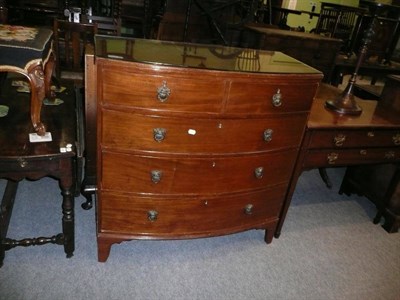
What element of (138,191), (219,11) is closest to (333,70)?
(219,11)

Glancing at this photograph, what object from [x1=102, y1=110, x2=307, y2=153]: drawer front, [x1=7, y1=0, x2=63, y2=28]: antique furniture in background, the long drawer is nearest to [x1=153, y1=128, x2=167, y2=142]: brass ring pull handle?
[x1=102, y1=110, x2=307, y2=153]: drawer front

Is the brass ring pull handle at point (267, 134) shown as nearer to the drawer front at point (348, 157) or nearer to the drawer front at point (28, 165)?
the drawer front at point (348, 157)

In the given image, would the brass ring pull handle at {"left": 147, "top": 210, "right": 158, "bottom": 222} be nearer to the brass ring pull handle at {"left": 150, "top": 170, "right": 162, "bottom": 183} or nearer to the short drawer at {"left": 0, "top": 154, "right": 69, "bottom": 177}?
the brass ring pull handle at {"left": 150, "top": 170, "right": 162, "bottom": 183}

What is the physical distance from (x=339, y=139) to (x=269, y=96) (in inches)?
28.9

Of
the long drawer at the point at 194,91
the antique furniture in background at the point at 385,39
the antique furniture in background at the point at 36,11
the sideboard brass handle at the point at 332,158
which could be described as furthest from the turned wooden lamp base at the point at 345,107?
the antique furniture in background at the point at 36,11

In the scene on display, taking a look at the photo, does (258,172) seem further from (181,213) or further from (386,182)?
(386,182)

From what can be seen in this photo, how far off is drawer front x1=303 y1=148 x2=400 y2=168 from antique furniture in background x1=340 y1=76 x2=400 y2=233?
5.1 inches

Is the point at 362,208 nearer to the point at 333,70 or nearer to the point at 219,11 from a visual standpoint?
the point at 333,70

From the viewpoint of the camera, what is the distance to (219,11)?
206 inches

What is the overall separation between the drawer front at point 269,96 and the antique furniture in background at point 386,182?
1.03 m

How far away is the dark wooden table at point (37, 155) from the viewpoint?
5.11ft

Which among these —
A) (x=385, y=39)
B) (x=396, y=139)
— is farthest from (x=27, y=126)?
(x=385, y=39)

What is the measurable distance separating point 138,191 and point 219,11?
4.38m

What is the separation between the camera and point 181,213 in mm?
1870
